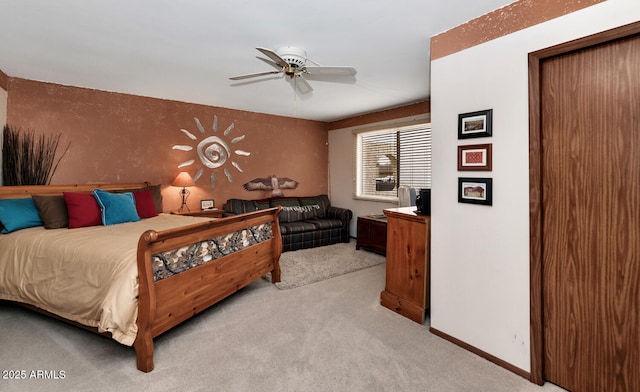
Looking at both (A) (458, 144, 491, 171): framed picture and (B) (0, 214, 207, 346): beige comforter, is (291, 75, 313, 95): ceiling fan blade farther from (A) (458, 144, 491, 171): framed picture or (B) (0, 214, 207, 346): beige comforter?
(B) (0, 214, 207, 346): beige comforter

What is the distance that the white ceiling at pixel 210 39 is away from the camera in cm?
219

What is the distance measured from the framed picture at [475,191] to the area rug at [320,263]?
84.1 inches

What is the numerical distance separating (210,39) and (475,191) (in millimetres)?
2475

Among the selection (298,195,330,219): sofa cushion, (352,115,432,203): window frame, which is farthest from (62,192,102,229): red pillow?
(352,115,432,203): window frame

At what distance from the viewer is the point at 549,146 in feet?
6.48

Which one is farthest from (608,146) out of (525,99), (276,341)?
(276,341)

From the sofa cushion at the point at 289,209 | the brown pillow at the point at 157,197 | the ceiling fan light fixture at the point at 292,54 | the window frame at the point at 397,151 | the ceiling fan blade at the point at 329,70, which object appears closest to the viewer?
the ceiling fan blade at the point at 329,70

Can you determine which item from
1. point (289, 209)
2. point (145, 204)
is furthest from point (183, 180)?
point (289, 209)

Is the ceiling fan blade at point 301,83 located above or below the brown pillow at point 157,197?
above

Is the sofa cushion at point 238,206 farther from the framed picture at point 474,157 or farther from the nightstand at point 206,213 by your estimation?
the framed picture at point 474,157

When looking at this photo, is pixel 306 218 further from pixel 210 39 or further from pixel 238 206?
pixel 210 39

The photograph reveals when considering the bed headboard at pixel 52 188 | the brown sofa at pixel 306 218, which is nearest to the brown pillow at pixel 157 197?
the bed headboard at pixel 52 188

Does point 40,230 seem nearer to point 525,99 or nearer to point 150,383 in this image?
point 150,383

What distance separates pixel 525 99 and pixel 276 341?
2.46 meters
